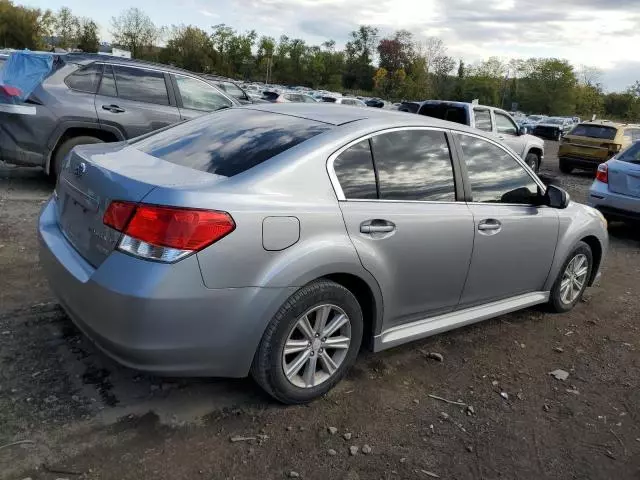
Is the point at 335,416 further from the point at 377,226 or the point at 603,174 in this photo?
the point at 603,174

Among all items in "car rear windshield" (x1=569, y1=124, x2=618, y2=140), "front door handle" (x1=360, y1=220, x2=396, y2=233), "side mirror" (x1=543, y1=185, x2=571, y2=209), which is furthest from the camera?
"car rear windshield" (x1=569, y1=124, x2=618, y2=140)

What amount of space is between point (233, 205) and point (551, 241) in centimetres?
283

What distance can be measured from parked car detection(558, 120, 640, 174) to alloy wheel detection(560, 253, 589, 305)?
1153cm

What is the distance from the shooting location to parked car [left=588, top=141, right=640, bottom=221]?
793 centimetres

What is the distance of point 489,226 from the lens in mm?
3830

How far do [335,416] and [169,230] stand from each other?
138cm

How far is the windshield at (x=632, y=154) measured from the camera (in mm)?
8219

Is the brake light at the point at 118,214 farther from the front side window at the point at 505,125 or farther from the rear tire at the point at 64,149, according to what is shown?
the front side window at the point at 505,125

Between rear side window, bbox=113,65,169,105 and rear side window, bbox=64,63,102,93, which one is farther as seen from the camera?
rear side window, bbox=113,65,169,105

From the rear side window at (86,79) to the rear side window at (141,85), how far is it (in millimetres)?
258

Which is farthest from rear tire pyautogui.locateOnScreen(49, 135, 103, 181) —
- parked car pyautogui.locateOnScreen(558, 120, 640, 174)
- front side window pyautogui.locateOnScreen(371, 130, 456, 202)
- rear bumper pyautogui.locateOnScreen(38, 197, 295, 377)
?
parked car pyautogui.locateOnScreen(558, 120, 640, 174)

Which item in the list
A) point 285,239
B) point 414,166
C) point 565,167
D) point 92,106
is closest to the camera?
point 285,239

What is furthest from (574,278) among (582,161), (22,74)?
(582,161)

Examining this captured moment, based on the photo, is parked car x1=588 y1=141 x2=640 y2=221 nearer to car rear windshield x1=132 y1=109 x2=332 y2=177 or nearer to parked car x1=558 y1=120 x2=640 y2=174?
car rear windshield x1=132 y1=109 x2=332 y2=177
